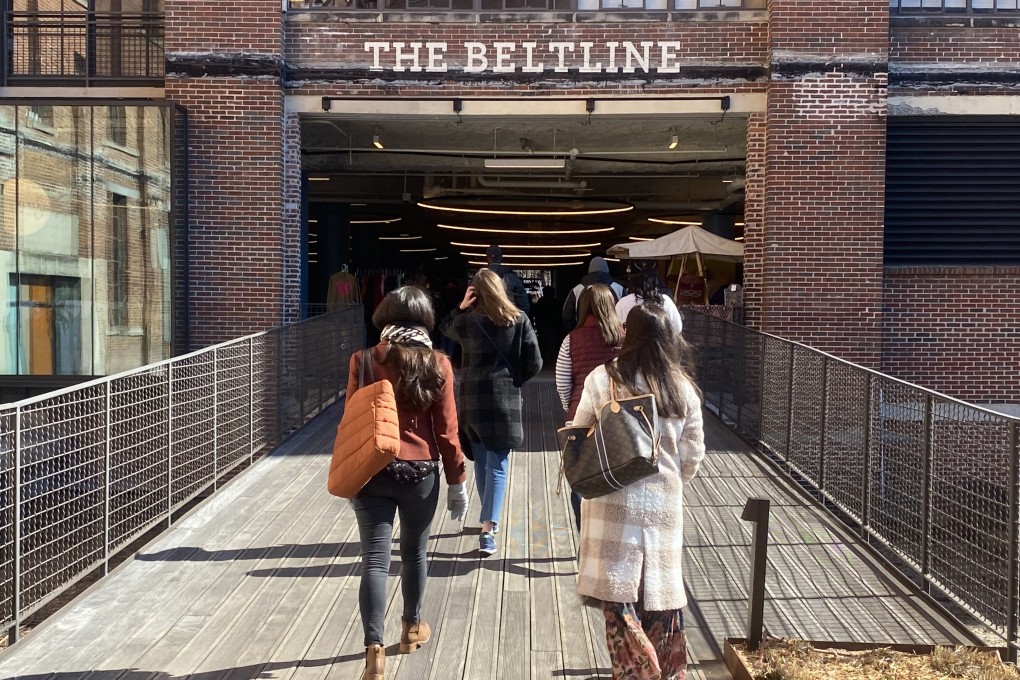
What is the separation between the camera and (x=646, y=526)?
3.94 metres

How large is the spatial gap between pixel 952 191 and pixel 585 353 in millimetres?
8835

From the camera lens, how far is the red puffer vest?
595 centimetres

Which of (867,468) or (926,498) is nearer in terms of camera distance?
(926,498)

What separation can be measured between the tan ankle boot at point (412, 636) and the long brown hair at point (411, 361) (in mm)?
1113

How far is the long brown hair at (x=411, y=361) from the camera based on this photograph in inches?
179

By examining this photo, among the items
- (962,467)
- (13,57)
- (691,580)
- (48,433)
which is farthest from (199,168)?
(962,467)

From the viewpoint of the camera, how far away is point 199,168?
12.8 metres

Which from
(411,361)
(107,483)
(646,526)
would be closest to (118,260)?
(107,483)

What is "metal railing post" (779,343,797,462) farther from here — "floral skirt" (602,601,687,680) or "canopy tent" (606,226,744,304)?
"canopy tent" (606,226,744,304)

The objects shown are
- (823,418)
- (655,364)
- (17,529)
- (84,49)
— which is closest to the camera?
(655,364)

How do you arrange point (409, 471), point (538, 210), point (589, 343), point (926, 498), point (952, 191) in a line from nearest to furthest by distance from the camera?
1. point (409, 471)
2. point (589, 343)
3. point (926, 498)
4. point (952, 191)
5. point (538, 210)

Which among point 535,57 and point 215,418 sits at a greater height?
point 535,57

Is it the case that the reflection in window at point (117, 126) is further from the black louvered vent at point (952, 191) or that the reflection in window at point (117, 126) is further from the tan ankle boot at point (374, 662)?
the tan ankle boot at point (374, 662)

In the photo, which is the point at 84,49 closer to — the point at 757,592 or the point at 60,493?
the point at 60,493
